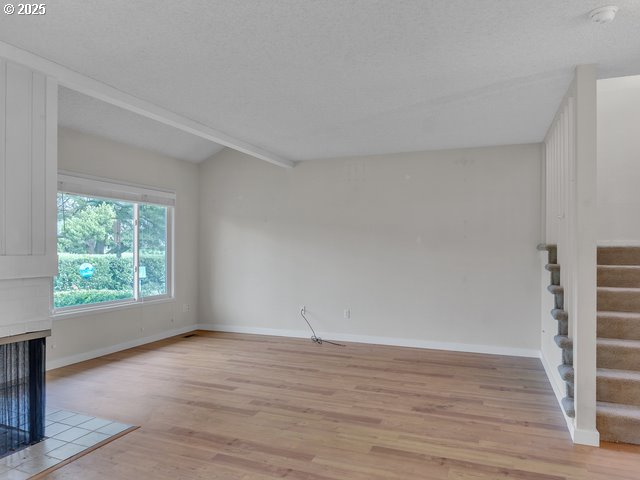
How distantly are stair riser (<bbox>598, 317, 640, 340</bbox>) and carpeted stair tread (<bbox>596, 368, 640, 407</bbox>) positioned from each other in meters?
0.35

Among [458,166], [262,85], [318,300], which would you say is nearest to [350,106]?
[262,85]

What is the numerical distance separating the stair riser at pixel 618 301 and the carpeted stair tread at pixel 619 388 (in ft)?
2.07

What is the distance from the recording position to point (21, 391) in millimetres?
2707

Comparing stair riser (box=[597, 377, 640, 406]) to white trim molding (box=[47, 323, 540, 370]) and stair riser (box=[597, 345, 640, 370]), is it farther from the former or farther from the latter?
white trim molding (box=[47, 323, 540, 370])

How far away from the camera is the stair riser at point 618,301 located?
336 cm

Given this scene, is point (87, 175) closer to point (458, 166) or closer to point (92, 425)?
point (92, 425)

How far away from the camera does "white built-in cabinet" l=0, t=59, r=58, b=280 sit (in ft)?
8.34

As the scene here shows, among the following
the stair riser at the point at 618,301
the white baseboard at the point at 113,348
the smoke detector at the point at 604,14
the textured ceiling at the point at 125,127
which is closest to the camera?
the smoke detector at the point at 604,14

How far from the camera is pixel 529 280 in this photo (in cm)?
489

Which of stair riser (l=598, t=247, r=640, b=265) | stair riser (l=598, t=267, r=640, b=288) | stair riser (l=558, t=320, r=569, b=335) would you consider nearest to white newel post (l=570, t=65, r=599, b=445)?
stair riser (l=558, t=320, r=569, b=335)

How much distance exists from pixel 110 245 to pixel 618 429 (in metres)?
5.28

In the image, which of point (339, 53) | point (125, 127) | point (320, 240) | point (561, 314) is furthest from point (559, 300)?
point (125, 127)

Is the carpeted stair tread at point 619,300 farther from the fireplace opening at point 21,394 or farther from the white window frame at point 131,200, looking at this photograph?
the white window frame at point 131,200

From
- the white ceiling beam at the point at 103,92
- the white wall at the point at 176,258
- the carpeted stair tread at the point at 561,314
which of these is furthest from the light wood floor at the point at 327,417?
the white ceiling beam at the point at 103,92
